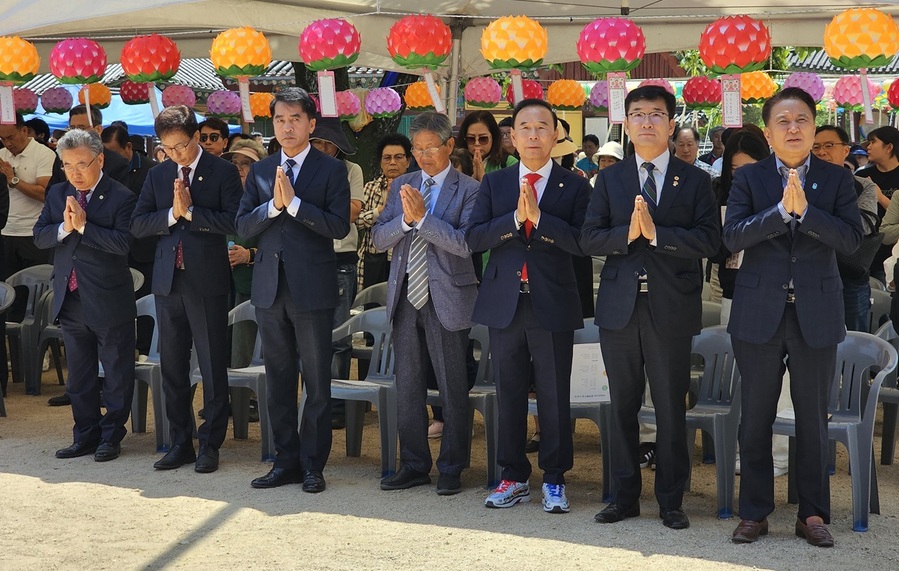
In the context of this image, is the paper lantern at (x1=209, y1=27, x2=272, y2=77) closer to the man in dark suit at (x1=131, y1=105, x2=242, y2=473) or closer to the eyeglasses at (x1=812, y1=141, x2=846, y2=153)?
the man in dark suit at (x1=131, y1=105, x2=242, y2=473)

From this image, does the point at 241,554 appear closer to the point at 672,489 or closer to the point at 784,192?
the point at 672,489

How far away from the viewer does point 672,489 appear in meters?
4.69

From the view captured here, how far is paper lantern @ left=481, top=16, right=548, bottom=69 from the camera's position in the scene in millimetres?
5832

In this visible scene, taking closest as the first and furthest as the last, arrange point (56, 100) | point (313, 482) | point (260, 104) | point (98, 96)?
1. point (313, 482)
2. point (98, 96)
3. point (260, 104)
4. point (56, 100)

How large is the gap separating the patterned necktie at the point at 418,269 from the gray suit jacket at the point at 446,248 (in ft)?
0.08

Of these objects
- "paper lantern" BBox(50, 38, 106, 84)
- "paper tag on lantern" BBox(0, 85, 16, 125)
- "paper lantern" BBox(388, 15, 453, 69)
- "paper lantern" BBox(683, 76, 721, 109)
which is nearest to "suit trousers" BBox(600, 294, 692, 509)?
"paper lantern" BBox(388, 15, 453, 69)

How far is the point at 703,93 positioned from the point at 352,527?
5545mm

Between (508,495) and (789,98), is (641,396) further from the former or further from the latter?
(789,98)

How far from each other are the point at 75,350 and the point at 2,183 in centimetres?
188

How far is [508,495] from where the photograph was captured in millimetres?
5035

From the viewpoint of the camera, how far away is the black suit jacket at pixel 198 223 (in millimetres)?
5617

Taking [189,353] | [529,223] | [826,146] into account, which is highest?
[826,146]

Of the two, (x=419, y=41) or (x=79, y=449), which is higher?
(x=419, y=41)

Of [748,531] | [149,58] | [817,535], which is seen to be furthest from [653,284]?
[149,58]
